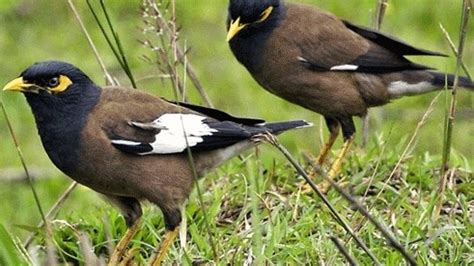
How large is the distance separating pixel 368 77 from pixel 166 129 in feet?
6.25

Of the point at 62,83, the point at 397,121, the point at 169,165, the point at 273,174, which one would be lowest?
the point at 397,121

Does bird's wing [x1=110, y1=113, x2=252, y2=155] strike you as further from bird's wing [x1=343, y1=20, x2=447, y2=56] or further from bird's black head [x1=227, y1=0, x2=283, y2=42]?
bird's wing [x1=343, y1=20, x2=447, y2=56]

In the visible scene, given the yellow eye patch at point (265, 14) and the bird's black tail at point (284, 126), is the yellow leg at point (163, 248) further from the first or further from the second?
the yellow eye patch at point (265, 14)

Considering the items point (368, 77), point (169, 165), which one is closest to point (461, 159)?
point (368, 77)

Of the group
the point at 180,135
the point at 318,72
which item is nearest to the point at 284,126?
the point at 180,135

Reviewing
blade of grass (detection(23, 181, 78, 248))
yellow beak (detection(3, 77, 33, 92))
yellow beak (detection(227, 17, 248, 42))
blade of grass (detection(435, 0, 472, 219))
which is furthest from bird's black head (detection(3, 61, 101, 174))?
blade of grass (detection(435, 0, 472, 219))

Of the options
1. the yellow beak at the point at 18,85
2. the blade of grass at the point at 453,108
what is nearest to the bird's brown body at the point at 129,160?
the yellow beak at the point at 18,85

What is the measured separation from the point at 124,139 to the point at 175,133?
25 cm

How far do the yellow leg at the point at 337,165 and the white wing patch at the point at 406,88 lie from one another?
44cm

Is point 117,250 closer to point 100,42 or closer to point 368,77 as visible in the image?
point 368,77

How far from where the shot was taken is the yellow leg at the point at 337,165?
293 inches

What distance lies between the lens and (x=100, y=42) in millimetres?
12094

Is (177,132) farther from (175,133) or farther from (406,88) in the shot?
(406,88)

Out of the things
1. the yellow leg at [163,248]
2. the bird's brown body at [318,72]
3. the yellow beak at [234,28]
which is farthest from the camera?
the bird's brown body at [318,72]
